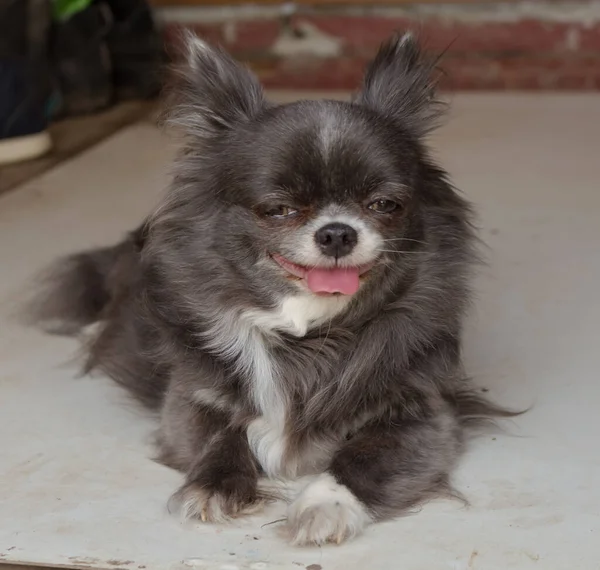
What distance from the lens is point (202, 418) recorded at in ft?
7.54

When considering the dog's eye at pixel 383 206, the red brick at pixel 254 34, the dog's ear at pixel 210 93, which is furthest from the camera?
the red brick at pixel 254 34

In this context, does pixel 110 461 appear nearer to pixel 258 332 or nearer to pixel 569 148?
pixel 258 332

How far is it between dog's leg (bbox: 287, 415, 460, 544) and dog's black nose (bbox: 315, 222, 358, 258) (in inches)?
16.4

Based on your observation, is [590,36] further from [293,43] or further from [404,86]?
[404,86]

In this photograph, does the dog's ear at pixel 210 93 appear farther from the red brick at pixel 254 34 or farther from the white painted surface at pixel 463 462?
the red brick at pixel 254 34

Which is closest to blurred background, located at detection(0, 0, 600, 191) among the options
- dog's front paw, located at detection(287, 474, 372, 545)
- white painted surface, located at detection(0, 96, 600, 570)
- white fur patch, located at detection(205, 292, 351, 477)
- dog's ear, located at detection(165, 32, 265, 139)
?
white painted surface, located at detection(0, 96, 600, 570)

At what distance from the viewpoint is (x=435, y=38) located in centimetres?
673

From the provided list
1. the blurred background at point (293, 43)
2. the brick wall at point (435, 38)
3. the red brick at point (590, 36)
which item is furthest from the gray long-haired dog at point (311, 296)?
the red brick at point (590, 36)

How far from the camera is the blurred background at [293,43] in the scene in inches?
234

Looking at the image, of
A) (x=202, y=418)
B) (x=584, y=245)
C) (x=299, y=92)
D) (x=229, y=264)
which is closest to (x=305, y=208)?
(x=229, y=264)

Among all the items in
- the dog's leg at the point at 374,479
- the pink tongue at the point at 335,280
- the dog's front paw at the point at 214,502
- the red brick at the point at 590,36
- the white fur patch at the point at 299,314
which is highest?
the pink tongue at the point at 335,280

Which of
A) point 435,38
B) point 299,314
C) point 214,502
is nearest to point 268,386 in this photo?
point 299,314

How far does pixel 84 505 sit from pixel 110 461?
0.22 metres

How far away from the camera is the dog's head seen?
2.11 meters
